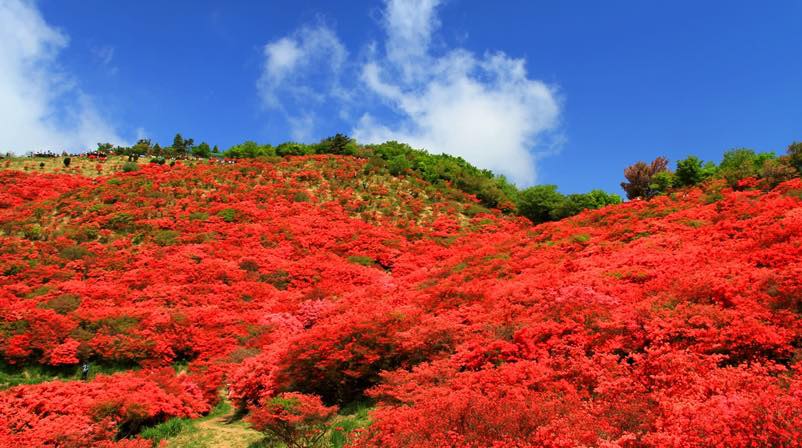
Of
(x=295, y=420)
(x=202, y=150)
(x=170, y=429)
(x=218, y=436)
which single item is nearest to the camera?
(x=295, y=420)

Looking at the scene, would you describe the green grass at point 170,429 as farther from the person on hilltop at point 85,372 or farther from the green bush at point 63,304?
the green bush at point 63,304

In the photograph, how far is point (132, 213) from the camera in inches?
1395

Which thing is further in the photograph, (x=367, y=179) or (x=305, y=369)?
(x=367, y=179)

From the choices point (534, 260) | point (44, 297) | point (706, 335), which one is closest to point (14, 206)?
point (44, 297)

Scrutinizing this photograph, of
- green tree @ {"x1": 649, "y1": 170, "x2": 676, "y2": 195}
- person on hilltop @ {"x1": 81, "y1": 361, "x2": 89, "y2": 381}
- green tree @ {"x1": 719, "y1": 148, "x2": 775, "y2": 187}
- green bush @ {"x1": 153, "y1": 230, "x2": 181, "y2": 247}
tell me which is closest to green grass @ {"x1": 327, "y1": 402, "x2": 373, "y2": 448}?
person on hilltop @ {"x1": 81, "y1": 361, "x2": 89, "y2": 381}

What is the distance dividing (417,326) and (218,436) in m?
6.60

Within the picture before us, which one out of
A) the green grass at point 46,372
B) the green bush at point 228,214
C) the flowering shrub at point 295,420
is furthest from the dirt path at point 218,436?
the green bush at point 228,214

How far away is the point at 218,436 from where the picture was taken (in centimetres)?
1283

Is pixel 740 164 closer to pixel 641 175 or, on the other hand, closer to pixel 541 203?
pixel 641 175

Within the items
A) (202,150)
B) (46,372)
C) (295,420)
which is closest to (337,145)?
(202,150)

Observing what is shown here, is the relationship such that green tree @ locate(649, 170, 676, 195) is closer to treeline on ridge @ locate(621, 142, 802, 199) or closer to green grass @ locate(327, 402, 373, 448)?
treeline on ridge @ locate(621, 142, 802, 199)

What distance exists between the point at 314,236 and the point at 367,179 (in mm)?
17450

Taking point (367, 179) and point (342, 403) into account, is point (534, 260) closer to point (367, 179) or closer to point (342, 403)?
point (342, 403)

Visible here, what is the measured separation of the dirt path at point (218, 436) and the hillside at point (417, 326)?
87 cm
